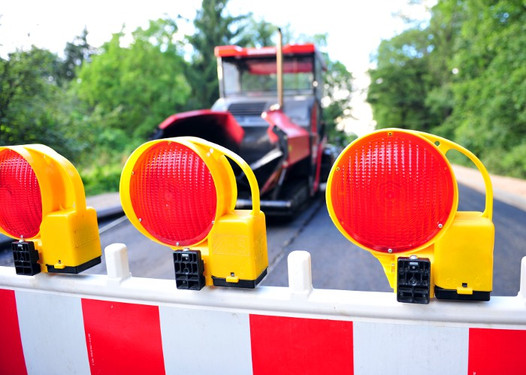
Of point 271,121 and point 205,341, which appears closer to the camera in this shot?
point 205,341

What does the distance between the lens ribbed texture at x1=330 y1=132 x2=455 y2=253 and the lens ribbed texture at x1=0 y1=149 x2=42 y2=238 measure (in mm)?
1144

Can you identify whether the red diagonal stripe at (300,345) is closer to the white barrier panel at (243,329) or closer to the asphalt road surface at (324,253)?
the white barrier panel at (243,329)

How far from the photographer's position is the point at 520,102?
38.1ft

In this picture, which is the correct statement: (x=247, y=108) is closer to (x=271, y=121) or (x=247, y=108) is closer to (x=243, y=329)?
(x=271, y=121)

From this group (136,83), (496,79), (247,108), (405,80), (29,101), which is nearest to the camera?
(247,108)

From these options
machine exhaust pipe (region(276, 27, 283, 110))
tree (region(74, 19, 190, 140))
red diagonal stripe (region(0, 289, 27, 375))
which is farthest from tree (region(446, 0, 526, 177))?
tree (region(74, 19, 190, 140))

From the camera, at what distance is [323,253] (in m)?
4.88

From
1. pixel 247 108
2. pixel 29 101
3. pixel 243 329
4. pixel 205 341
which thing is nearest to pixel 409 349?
pixel 243 329

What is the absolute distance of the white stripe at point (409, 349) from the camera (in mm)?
1140

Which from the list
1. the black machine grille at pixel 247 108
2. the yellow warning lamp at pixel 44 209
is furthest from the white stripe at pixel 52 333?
the black machine grille at pixel 247 108

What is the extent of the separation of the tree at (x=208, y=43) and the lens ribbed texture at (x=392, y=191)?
1038 inches

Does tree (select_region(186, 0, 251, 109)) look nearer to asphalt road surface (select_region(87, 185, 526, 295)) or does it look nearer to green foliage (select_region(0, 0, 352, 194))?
green foliage (select_region(0, 0, 352, 194))

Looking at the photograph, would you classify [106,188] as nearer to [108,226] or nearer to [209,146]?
[108,226]

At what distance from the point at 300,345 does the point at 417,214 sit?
551mm
